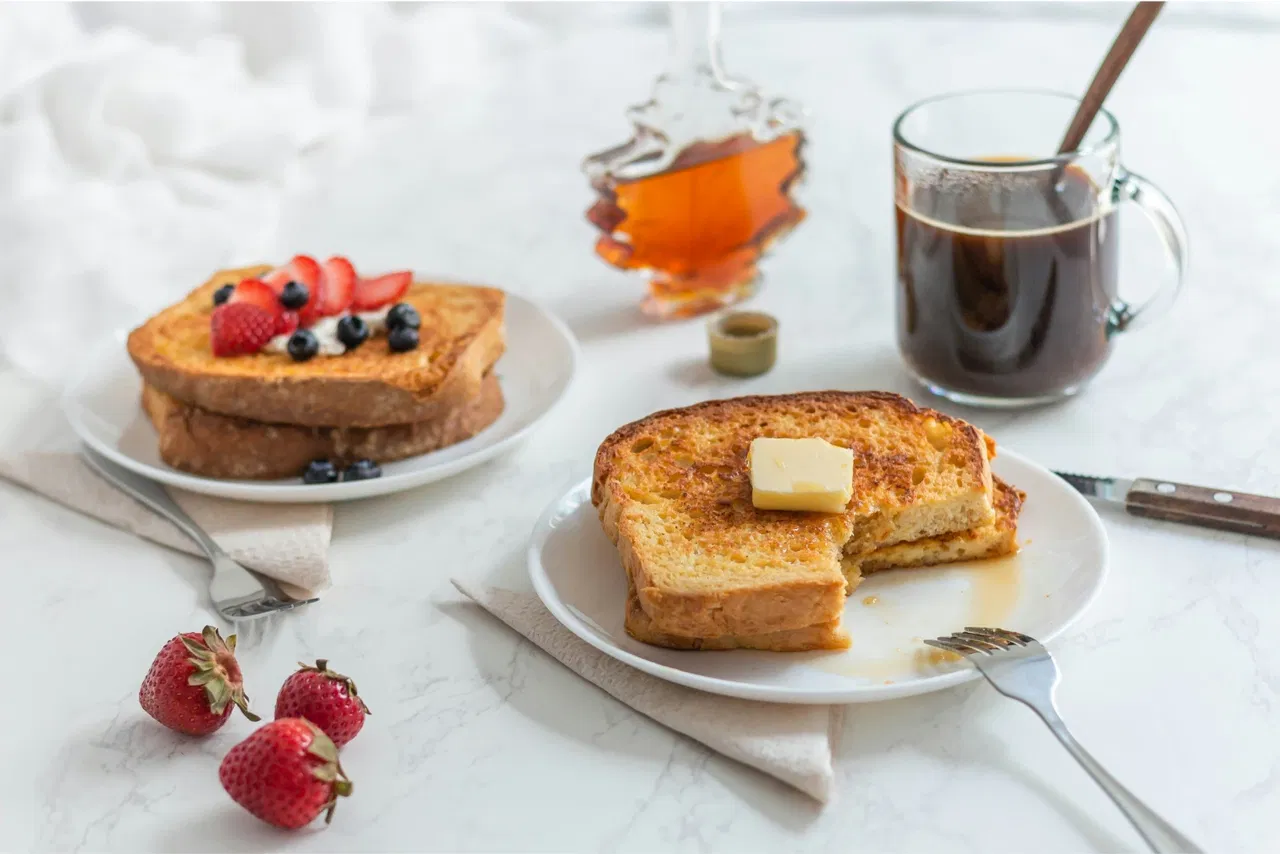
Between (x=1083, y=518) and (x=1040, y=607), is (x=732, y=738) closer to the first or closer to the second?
(x=1040, y=607)

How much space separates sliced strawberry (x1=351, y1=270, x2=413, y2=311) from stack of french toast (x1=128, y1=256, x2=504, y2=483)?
12mm

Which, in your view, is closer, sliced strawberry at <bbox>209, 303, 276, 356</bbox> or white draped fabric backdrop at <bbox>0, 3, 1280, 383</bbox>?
sliced strawberry at <bbox>209, 303, 276, 356</bbox>

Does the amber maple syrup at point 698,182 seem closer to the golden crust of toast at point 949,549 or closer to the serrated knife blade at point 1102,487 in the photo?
the serrated knife blade at point 1102,487

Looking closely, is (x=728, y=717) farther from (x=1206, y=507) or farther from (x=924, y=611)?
(x=1206, y=507)

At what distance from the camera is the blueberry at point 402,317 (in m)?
2.49

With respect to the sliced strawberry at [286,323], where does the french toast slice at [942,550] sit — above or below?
below

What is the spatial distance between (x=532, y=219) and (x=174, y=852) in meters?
2.20

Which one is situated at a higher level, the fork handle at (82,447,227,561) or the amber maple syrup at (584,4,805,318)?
the amber maple syrup at (584,4,805,318)

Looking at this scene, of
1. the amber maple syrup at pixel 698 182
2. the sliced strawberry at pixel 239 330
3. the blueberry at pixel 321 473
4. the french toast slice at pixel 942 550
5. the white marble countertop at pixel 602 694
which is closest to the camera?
the white marble countertop at pixel 602 694

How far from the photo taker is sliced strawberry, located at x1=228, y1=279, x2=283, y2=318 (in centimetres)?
254

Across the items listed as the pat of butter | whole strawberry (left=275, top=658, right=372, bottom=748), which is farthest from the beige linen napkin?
the pat of butter

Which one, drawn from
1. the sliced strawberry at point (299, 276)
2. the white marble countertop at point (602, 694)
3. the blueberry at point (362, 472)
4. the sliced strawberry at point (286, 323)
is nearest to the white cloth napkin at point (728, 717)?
the white marble countertop at point (602, 694)

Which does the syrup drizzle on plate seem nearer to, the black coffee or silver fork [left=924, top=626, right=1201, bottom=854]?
silver fork [left=924, top=626, right=1201, bottom=854]

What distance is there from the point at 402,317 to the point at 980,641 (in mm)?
1269
